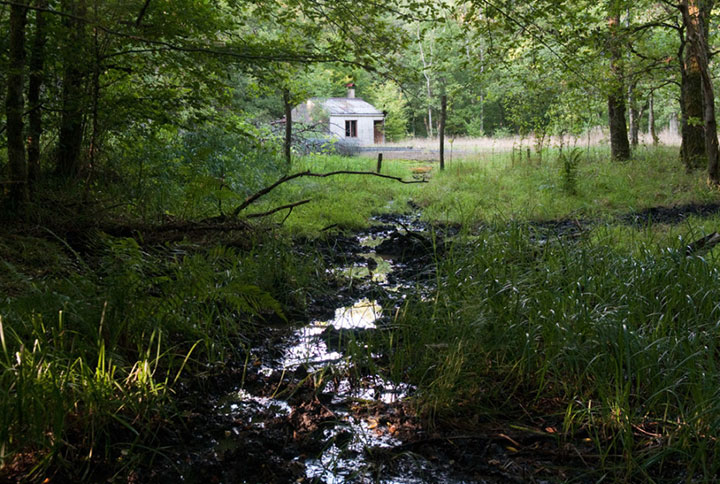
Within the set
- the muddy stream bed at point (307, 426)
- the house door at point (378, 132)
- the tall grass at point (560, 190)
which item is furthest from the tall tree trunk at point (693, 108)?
the house door at point (378, 132)

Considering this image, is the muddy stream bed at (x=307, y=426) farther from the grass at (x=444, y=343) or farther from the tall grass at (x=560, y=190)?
the tall grass at (x=560, y=190)

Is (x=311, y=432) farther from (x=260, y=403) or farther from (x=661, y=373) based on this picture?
(x=661, y=373)

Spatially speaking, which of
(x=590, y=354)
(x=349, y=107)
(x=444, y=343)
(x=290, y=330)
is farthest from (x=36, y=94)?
(x=349, y=107)

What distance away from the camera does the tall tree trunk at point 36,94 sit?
5.41 meters

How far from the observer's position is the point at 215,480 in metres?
2.34

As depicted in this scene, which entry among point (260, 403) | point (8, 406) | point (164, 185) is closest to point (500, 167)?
point (164, 185)

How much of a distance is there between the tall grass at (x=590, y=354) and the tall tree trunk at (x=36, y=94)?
4.68 metres

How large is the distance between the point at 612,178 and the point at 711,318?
9458 millimetres

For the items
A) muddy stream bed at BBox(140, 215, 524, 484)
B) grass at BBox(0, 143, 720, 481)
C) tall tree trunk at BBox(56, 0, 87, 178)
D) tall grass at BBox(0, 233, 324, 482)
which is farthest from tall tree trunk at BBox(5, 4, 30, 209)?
muddy stream bed at BBox(140, 215, 524, 484)

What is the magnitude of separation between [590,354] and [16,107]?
18.0 ft

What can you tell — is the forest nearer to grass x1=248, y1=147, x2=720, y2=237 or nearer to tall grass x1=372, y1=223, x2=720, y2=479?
tall grass x1=372, y1=223, x2=720, y2=479

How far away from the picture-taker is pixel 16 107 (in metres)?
5.02

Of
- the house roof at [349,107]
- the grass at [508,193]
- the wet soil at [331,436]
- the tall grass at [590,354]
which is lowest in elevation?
the wet soil at [331,436]

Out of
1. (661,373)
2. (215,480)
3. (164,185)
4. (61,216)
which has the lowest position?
(215,480)
